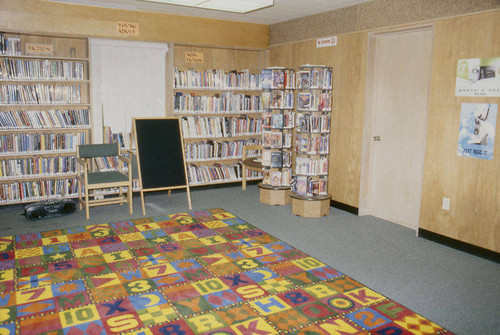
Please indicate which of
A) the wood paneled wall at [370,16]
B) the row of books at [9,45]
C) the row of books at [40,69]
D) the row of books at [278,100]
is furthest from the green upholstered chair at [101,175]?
the wood paneled wall at [370,16]

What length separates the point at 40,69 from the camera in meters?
5.79

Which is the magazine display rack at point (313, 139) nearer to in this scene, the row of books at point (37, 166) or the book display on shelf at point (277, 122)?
the book display on shelf at point (277, 122)

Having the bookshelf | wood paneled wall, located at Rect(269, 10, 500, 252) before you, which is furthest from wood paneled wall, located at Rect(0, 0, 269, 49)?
wood paneled wall, located at Rect(269, 10, 500, 252)

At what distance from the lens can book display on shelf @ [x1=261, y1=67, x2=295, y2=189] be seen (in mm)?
6023

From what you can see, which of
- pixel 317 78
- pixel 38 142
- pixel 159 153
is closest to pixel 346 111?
pixel 317 78

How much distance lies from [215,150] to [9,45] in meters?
3.46

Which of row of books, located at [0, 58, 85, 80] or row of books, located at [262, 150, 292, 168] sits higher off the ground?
row of books, located at [0, 58, 85, 80]

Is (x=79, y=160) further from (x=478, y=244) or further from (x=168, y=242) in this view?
(x=478, y=244)

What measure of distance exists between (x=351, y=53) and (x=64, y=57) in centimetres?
412

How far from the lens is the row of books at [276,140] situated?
6066 mm

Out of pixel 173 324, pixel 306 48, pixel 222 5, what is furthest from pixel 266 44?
pixel 173 324

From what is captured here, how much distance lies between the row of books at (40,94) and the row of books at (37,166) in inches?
32.7

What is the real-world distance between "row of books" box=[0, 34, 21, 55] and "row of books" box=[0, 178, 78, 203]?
72.1 inches

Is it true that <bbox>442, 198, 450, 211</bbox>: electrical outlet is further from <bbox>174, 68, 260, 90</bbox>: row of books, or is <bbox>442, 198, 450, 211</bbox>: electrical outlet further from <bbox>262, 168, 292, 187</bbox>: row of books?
<bbox>174, 68, 260, 90</bbox>: row of books
